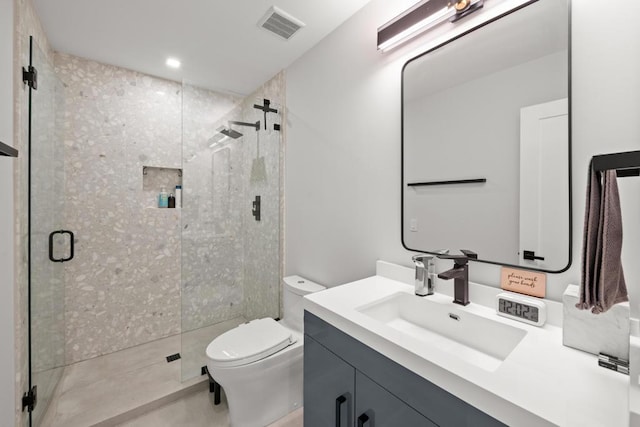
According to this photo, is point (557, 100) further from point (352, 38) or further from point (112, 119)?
point (112, 119)

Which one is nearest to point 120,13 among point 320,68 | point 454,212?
point 320,68

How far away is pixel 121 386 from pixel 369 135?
2413 mm

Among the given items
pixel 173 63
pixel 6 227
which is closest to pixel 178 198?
pixel 173 63

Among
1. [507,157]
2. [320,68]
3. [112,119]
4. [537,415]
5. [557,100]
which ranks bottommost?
[537,415]

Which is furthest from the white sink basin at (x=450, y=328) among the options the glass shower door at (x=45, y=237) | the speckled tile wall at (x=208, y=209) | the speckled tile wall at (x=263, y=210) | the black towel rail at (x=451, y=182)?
the glass shower door at (x=45, y=237)

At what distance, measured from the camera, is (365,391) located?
917 millimetres

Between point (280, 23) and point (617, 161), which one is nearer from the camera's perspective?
point (617, 161)

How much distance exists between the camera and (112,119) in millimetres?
2391

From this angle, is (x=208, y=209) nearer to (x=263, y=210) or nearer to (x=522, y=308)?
(x=263, y=210)

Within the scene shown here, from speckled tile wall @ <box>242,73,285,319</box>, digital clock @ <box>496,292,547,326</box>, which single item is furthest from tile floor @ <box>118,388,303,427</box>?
digital clock @ <box>496,292,547,326</box>

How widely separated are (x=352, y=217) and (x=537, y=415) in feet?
4.31

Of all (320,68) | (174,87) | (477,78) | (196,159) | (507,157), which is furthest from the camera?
(174,87)

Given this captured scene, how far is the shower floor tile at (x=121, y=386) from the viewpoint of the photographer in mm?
1732

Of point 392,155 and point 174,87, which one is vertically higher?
point 174,87
